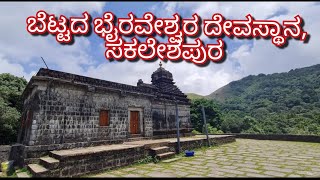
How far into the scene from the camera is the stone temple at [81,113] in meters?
7.91

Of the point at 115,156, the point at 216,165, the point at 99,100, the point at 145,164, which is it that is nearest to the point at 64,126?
the point at 99,100

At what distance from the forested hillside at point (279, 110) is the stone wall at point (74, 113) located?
23.8 meters

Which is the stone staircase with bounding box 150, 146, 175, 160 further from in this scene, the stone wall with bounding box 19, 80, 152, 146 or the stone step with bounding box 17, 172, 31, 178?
the stone step with bounding box 17, 172, 31, 178

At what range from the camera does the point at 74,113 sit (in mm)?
9000

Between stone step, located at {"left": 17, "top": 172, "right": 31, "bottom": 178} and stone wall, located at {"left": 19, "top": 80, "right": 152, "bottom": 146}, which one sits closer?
stone step, located at {"left": 17, "top": 172, "right": 31, "bottom": 178}

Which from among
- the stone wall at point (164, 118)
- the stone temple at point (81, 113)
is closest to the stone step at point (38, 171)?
the stone temple at point (81, 113)

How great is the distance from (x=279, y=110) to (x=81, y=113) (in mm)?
57337

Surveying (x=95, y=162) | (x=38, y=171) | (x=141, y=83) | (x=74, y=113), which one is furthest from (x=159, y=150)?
(x=141, y=83)

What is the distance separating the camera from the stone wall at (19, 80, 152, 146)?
7.91 m

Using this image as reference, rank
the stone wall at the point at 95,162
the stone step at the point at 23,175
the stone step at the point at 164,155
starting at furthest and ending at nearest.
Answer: the stone step at the point at 164,155 → the stone wall at the point at 95,162 → the stone step at the point at 23,175

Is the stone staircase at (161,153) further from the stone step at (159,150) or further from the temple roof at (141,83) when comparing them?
the temple roof at (141,83)

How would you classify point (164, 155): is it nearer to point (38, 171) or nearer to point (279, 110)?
point (38, 171)

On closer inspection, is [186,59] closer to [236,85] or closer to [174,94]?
[174,94]

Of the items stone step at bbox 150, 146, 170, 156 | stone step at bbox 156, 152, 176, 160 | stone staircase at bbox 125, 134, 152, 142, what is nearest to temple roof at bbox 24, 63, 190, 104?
stone staircase at bbox 125, 134, 152, 142
